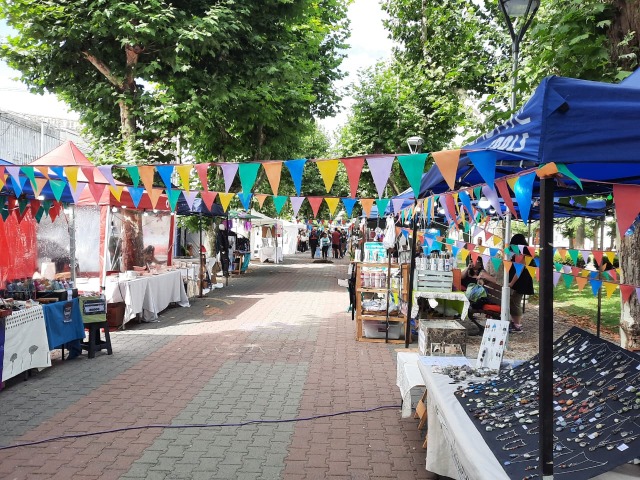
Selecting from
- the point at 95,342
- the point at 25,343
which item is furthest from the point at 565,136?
the point at 95,342

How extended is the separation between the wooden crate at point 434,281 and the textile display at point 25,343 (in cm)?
571

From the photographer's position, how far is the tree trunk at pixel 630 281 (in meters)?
5.68

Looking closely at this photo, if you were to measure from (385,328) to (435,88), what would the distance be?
10411 mm

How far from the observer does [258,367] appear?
24.1 ft

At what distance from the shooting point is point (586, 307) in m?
14.3

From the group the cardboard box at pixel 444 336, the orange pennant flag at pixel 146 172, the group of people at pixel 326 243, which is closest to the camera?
the orange pennant flag at pixel 146 172

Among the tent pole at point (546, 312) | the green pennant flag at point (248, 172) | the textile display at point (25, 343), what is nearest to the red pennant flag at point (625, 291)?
the tent pole at point (546, 312)

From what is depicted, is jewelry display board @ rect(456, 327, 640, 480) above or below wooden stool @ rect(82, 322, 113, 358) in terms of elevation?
above

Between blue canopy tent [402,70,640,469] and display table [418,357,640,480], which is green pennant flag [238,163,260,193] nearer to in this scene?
display table [418,357,640,480]

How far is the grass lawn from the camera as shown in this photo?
12242 mm

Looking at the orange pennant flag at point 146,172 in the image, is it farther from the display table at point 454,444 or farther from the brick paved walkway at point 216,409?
the display table at point 454,444

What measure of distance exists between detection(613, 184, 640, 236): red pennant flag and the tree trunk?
2845 mm

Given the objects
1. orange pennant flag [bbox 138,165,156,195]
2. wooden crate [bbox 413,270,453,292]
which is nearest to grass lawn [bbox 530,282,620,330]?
wooden crate [bbox 413,270,453,292]

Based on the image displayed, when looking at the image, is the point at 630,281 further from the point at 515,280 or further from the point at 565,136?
the point at 565,136
